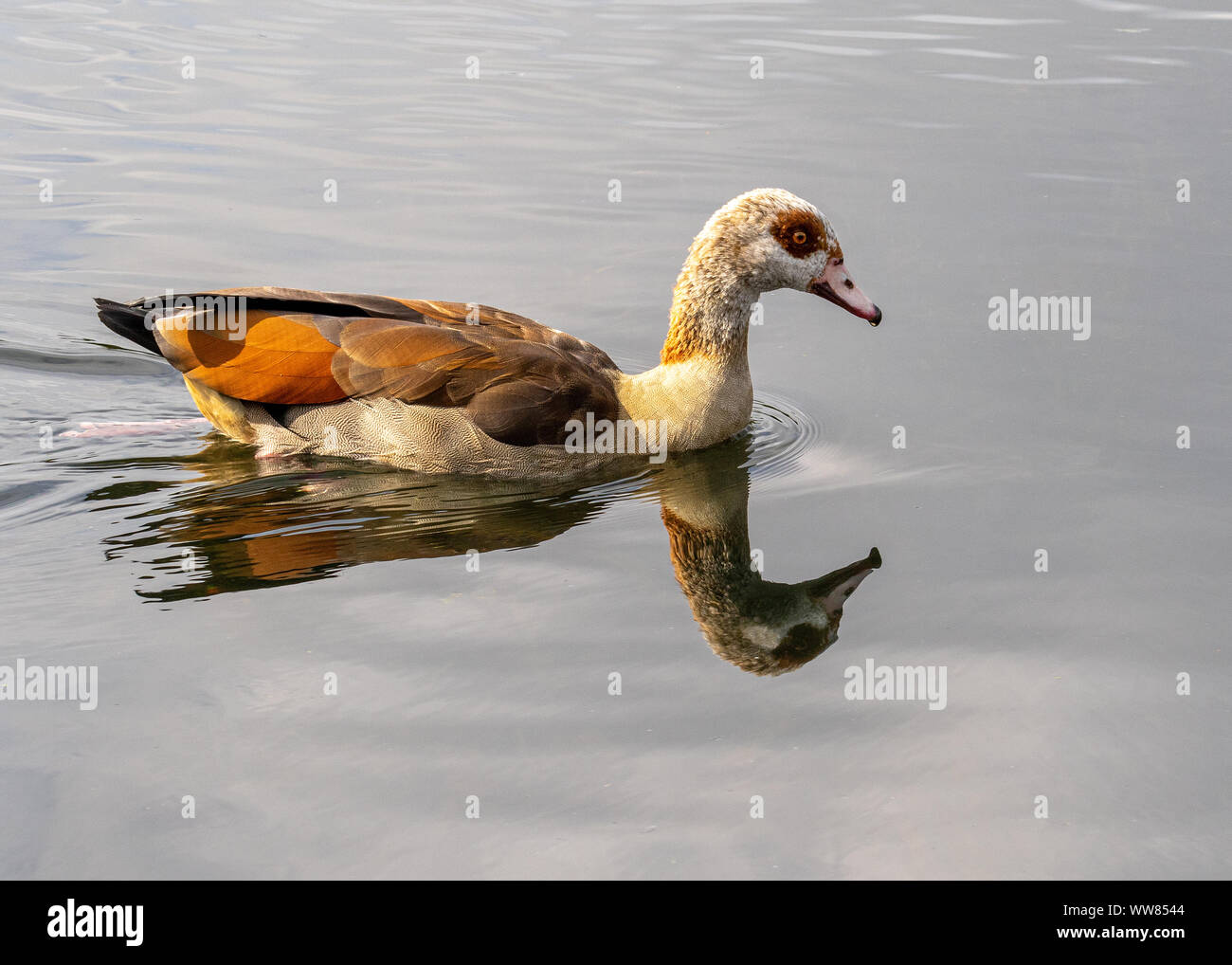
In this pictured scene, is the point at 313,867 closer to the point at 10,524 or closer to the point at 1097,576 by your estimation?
the point at 10,524

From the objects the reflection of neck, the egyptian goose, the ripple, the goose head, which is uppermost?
the goose head

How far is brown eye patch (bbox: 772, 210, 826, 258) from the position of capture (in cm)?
Answer: 767

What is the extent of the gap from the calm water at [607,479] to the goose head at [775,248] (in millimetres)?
840

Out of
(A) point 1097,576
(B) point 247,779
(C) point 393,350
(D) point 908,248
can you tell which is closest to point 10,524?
(C) point 393,350

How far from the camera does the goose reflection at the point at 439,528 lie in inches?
243

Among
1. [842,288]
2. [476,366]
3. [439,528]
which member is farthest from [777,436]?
[439,528]

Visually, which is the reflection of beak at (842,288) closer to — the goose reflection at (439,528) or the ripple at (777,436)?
the ripple at (777,436)

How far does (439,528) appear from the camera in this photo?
6.89 m

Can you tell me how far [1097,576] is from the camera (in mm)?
6461

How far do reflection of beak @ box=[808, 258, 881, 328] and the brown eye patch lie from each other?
0.17 meters

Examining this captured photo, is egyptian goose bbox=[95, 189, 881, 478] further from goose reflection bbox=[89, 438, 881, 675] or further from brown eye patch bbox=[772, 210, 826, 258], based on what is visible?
goose reflection bbox=[89, 438, 881, 675]

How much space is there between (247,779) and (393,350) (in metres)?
3.15

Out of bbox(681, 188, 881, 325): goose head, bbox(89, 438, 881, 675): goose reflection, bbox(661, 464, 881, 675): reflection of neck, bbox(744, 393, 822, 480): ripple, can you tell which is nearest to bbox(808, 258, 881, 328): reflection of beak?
bbox(681, 188, 881, 325): goose head

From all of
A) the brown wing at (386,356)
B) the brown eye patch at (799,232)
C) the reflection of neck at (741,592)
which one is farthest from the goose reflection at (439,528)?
the brown eye patch at (799,232)
